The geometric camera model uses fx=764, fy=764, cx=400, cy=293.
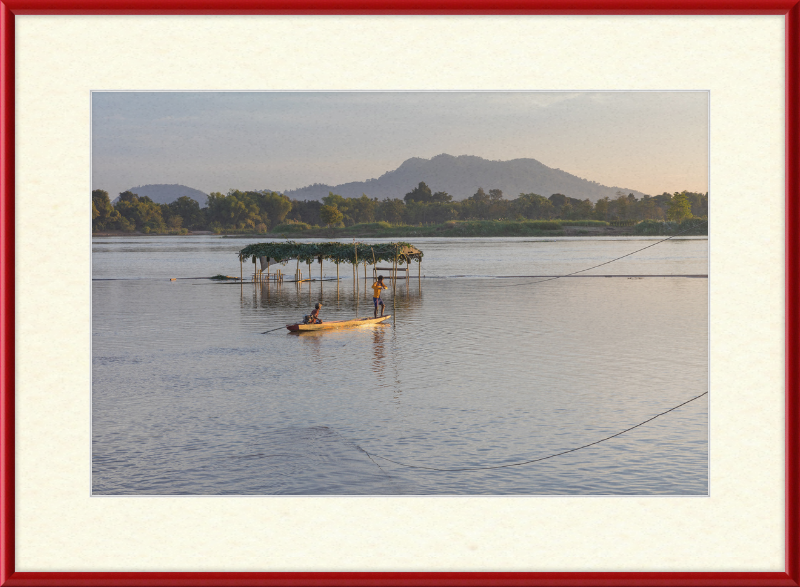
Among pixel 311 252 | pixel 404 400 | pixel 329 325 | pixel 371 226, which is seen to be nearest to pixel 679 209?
pixel 311 252

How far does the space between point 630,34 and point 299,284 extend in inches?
1505

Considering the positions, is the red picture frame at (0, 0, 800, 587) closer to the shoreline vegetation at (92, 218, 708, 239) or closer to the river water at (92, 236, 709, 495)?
the river water at (92, 236, 709, 495)

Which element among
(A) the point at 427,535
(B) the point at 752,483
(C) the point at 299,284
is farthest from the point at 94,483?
(C) the point at 299,284

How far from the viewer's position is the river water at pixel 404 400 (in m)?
9.38

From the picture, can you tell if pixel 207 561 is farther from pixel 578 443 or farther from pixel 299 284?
pixel 299 284

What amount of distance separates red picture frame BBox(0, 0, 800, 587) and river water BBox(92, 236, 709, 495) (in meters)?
3.65

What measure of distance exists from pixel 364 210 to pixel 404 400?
87.6 m

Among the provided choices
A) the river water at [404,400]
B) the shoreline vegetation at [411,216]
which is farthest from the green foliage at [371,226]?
the river water at [404,400]

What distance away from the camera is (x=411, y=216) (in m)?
107

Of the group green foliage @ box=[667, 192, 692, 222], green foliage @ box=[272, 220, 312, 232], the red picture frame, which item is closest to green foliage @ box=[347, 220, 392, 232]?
green foliage @ box=[272, 220, 312, 232]

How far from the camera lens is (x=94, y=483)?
9.04 m

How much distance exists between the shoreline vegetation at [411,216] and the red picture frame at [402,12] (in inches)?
2962

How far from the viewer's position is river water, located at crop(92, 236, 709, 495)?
9383 mm

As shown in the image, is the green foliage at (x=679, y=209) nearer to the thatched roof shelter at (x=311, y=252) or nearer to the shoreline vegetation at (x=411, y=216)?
the shoreline vegetation at (x=411, y=216)
